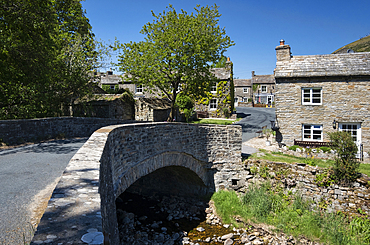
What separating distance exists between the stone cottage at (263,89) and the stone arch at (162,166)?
42750 mm

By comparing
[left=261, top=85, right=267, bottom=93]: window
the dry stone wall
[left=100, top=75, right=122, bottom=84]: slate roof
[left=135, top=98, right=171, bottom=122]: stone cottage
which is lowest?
the dry stone wall

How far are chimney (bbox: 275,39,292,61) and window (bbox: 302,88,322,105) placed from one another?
3.07 metres

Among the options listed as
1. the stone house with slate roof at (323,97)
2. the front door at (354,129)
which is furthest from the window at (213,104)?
the front door at (354,129)

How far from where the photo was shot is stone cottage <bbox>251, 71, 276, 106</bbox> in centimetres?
5309

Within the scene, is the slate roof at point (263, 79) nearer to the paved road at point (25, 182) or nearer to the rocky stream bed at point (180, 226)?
the rocky stream bed at point (180, 226)

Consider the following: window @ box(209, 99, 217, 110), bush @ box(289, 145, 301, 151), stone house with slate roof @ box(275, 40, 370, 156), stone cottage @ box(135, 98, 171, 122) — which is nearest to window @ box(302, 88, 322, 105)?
stone house with slate roof @ box(275, 40, 370, 156)

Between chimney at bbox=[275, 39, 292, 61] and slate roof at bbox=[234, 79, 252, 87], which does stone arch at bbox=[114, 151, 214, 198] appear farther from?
slate roof at bbox=[234, 79, 252, 87]

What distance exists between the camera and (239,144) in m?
14.9

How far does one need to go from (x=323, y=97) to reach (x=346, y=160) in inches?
267

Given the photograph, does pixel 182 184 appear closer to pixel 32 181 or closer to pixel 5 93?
pixel 32 181

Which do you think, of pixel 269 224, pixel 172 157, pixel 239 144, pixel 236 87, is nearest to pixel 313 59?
pixel 239 144

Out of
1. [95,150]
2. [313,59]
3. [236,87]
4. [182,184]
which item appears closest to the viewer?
[95,150]

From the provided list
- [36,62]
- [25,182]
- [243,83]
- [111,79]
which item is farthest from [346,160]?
[243,83]

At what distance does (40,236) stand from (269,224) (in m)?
12.0
